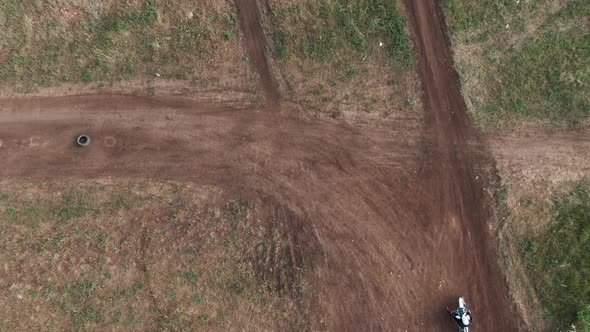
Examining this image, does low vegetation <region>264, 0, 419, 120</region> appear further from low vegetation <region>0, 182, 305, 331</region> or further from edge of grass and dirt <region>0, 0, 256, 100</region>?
low vegetation <region>0, 182, 305, 331</region>

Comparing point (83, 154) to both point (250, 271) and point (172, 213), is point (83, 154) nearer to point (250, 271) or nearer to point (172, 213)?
point (172, 213)

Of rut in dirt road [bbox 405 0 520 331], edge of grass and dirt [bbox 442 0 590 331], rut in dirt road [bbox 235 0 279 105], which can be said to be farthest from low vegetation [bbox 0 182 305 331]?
edge of grass and dirt [bbox 442 0 590 331]

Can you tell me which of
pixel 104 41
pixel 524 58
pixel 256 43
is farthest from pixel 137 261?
pixel 524 58

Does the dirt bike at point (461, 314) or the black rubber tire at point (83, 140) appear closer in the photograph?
the dirt bike at point (461, 314)

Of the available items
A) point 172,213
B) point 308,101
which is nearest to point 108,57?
point 172,213

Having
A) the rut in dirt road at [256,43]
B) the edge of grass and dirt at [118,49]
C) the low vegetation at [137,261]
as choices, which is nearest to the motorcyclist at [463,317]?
the low vegetation at [137,261]

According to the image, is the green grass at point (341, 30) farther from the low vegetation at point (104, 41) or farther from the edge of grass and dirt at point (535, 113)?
the edge of grass and dirt at point (535, 113)

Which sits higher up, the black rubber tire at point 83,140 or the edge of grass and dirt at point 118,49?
the edge of grass and dirt at point 118,49
